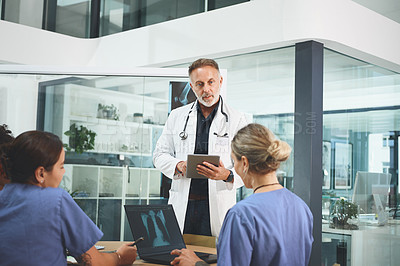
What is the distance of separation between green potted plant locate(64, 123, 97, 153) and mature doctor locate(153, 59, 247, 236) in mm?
1075

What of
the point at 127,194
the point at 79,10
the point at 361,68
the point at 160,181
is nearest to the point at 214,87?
the point at 160,181

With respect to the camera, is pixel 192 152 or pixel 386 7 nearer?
pixel 192 152

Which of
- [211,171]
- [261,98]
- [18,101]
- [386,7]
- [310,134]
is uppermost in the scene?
[386,7]

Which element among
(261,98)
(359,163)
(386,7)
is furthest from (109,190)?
(386,7)

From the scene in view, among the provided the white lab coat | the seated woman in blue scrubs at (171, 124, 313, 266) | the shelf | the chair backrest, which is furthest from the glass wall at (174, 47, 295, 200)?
the seated woman in blue scrubs at (171, 124, 313, 266)

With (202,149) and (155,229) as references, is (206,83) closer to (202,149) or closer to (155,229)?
(202,149)

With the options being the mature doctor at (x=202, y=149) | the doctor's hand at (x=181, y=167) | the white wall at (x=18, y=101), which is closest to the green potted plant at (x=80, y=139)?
the white wall at (x=18, y=101)

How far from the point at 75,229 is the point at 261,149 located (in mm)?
753

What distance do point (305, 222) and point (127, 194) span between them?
2426 millimetres

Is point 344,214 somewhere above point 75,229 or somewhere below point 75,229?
below

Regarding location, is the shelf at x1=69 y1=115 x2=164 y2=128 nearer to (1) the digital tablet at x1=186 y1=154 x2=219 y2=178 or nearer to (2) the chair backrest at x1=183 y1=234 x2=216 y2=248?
(1) the digital tablet at x1=186 y1=154 x2=219 y2=178

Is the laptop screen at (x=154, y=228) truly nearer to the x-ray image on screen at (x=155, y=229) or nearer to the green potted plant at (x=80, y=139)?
the x-ray image on screen at (x=155, y=229)

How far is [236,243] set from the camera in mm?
1551

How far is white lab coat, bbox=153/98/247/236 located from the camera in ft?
9.63
